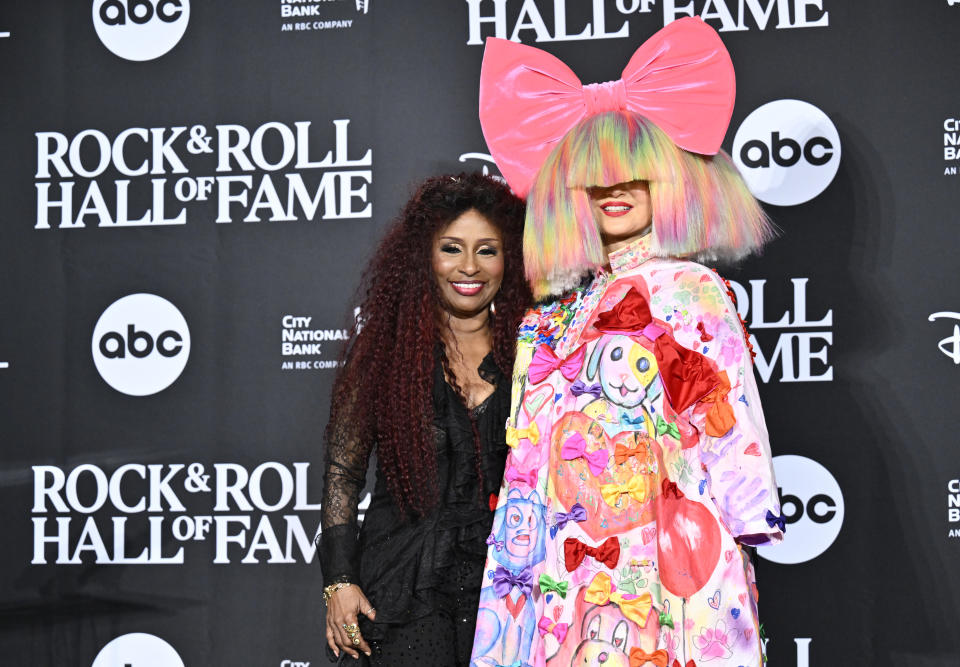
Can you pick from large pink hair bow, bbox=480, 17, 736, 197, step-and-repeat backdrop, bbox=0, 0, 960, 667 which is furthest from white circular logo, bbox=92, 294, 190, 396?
Answer: large pink hair bow, bbox=480, 17, 736, 197

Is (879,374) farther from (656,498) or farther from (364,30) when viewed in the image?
(364,30)

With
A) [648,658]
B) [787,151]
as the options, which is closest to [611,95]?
[787,151]

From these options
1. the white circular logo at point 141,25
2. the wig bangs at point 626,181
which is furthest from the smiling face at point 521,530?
the white circular logo at point 141,25

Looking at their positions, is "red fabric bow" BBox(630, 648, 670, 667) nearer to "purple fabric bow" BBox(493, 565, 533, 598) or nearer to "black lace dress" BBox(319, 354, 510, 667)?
"purple fabric bow" BBox(493, 565, 533, 598)

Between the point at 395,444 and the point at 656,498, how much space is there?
0.58m

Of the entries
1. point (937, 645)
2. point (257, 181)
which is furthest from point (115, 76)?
point (937, 645)

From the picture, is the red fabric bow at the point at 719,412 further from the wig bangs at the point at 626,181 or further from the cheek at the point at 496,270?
the cheek at the point at 496,270

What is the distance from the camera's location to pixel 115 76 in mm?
3066

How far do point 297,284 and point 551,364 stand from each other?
123 cm

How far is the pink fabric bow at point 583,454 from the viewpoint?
1845mm

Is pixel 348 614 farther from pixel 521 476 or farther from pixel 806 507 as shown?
pixel 806 507

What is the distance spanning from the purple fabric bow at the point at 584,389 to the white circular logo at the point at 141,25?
1.86m

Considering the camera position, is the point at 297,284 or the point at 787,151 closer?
the point at 787,151

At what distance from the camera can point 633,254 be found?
78.2 inches
